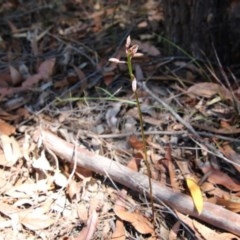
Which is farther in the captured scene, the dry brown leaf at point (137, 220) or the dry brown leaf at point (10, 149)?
the dry brown leaf at point (10, 149)

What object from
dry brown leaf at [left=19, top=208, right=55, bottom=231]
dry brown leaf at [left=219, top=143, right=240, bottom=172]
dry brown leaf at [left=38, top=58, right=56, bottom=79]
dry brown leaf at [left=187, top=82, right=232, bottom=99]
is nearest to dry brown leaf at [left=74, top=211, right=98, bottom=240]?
dry brown leaf at [left=19, top=208, right=55, bottom=231]

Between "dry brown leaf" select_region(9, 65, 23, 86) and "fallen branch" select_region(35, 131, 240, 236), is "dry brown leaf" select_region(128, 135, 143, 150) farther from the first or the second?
"dry brown leaf" select_region(9, 65, 23, 86)

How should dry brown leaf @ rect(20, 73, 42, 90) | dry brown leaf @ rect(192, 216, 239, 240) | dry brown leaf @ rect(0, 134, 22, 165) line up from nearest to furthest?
dry brown leaf @ rect(192, 216, 239, 240) → dry brown leaf @ rect(0, 134, 22, 165) → dry brown leaf @ rect(20, 73, 42, 90)

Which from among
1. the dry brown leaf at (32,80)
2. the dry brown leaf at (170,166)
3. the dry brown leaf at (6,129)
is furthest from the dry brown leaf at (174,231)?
the dry brown leaf at (32,80)

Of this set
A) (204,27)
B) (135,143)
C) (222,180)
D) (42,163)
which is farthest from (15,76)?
(222,180)

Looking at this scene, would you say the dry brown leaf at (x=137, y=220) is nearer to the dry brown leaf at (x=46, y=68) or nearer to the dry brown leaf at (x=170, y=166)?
the dry brown leaf at (x=170, y=166)

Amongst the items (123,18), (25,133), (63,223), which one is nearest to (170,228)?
(63,223)

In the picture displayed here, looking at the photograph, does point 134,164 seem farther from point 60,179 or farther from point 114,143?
point 60,179
